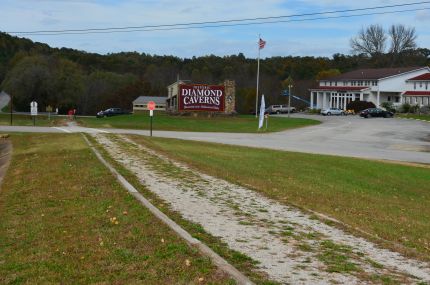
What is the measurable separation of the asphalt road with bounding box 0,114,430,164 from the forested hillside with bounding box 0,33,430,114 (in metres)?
66.2

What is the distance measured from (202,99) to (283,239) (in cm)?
5736

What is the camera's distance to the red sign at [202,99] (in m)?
64.4

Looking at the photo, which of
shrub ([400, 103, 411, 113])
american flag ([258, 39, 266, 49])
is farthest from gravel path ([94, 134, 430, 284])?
shrub ([400, 103, 411, 113])

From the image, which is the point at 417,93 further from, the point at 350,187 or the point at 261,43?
the point at 350,187

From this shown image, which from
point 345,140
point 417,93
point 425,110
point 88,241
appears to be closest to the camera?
point 88,241

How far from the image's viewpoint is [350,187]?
661 inches

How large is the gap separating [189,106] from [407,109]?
38321 mm

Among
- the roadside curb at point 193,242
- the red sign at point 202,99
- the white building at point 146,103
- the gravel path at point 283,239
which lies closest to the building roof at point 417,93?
the white building at point 146,103

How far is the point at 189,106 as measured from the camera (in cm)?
6525

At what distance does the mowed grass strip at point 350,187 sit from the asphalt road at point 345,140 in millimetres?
6950

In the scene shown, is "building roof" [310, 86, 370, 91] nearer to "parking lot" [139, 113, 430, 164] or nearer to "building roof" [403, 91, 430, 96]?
"building roof" [403, 91, 430, 96]

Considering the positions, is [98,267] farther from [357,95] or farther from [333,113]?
[357,95]

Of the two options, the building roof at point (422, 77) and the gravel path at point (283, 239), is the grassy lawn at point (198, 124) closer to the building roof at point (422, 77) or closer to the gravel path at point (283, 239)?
the gravel path at point (283, 239)

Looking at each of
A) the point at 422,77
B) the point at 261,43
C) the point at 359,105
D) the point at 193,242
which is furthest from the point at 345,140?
the point at 422,77
